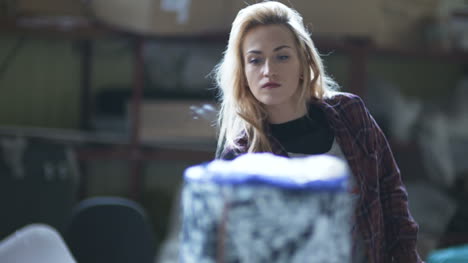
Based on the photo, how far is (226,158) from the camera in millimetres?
985

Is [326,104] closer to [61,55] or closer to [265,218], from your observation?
[265,218]

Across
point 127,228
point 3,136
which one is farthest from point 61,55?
point 127,228

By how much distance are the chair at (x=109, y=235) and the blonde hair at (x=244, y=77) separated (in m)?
0.60

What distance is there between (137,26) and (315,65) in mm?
1463

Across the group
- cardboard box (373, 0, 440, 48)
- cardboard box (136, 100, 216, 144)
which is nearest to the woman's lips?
cardboard box (136, 100, 216, 144)

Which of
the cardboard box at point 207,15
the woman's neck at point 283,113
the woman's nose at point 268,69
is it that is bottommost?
the cardboard box at point 207,15

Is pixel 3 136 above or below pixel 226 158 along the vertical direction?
below

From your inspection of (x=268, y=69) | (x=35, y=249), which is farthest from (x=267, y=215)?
(x=35, y=249)

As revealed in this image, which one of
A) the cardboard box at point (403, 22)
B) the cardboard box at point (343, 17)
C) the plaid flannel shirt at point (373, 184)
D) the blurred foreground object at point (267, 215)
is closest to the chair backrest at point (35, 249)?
the plaid flannel shirt at point (373, 184)

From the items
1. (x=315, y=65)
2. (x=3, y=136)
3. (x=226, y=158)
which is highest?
(x=315, y=65)

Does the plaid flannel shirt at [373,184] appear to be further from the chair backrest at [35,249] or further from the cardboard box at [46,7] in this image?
the cardboard box at [46,7]

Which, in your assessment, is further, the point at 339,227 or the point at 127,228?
the point at 127,228

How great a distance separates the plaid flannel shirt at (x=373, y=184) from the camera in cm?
108

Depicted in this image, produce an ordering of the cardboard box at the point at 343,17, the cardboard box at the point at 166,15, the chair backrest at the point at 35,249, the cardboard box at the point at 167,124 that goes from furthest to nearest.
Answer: the cardboard box at the point at 167,124 < the cardboard box at the point at 343,17 < the cardboard box at the point at 166,15 < the chair backrest at the point at 35,249
